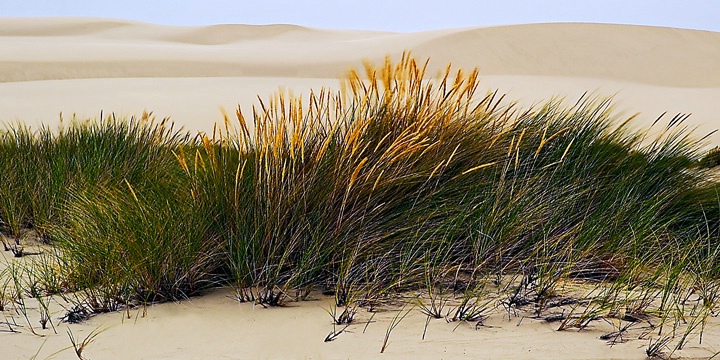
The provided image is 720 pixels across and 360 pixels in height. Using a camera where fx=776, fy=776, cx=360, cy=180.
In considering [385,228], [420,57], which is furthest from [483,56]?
[385,228]

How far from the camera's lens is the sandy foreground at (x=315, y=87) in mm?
2631

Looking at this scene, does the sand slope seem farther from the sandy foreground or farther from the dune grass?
the dune grass

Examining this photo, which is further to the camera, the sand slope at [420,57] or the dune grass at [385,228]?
the sand slope at [420,57]

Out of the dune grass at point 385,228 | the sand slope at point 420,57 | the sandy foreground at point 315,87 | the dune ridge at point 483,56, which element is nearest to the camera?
the sandy foreground at point 315,87

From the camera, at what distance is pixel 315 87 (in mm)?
19719

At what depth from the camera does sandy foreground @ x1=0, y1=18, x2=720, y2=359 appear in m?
2.63

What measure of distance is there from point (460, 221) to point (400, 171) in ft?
1.16

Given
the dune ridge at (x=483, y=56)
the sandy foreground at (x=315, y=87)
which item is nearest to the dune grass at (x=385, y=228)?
the sandy foreground at (x=315, y=87)

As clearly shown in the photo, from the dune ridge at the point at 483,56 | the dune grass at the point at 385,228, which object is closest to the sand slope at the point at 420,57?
the dune ridge at the point at 483,56

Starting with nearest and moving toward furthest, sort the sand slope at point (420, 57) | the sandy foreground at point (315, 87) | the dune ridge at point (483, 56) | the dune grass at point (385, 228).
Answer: the sandy foreground at point (315, 87)
the dune grass at point (385, 228)
the sand slope at point (420, 57)
the dune ridge at point (483, 56)

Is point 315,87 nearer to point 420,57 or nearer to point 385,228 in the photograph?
point 420,57

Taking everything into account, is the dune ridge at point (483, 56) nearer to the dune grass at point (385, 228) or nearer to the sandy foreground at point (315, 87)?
the sandy foreground at point (315, 87)

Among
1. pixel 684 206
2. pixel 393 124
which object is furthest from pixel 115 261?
pixel 684 206

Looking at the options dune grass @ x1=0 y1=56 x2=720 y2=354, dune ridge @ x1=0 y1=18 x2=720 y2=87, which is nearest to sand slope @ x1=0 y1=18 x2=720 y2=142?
dune ridge @ x1=0 y1=18 x2=720 y2=87
